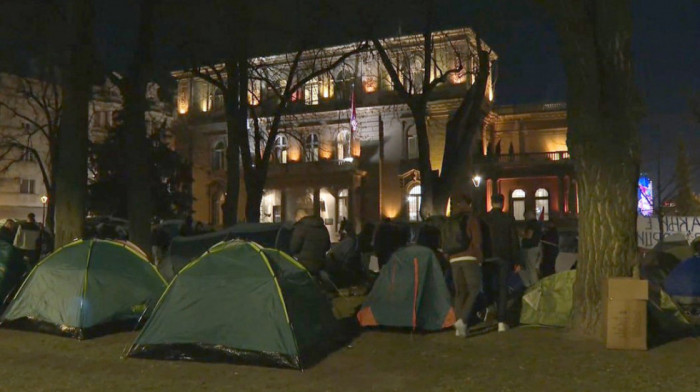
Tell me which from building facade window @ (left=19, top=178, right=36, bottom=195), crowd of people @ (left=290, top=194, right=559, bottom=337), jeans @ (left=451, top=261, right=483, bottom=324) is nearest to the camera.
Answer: jeans @ (left=451, top=261, right=483, bottom=324)

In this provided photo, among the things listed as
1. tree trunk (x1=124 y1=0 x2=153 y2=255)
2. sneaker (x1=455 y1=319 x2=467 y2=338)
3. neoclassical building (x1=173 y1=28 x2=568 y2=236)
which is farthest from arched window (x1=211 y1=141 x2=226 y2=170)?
sneaker (x1=455 y1=319 x2=467 y2=338)

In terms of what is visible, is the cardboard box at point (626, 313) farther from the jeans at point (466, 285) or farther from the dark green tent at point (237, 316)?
the dark green tent at point (237, 316)

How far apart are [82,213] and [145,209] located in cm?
197

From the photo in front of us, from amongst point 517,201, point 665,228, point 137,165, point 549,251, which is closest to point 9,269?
point 137,165

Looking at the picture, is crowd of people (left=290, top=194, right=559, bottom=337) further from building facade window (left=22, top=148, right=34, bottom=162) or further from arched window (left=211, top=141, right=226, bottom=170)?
arched window (left=211, top=141, right=226, bottom=170)

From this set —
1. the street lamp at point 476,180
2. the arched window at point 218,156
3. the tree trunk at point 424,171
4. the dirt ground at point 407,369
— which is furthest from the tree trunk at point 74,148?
the arched window at point 218,156

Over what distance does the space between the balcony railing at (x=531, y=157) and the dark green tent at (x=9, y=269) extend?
39.2 m

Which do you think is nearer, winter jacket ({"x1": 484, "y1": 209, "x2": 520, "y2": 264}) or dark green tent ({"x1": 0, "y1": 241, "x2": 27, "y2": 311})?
winter jacket ({"x1": 484, "y1": 209, "x2": 520, "y2": 264})

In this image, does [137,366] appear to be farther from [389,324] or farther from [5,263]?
[5,263]

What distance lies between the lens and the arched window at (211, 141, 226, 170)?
190 ft

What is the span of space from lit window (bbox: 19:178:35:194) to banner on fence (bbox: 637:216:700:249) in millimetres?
50445

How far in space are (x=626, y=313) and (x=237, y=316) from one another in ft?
15.2

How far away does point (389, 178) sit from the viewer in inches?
2073

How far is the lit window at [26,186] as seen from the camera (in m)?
57.4
